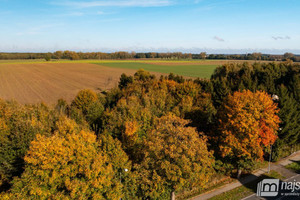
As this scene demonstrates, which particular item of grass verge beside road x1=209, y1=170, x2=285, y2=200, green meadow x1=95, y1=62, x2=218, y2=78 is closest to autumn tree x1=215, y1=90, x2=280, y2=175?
grass verge beside road x1=209, y1=170, x2=285, y2=200

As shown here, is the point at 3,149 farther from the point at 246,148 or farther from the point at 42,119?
the point at 246,148

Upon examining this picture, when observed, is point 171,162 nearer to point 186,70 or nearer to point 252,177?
point 252,177

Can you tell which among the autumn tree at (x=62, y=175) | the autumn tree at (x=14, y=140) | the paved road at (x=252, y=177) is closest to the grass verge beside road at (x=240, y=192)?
the paved road at (x=252, y=177)

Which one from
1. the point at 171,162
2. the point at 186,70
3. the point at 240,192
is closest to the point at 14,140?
the point at 171,162

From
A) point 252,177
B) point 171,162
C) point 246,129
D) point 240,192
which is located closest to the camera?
point 171,162

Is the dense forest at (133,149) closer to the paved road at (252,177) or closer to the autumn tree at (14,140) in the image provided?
the autumn tree at (14,140)

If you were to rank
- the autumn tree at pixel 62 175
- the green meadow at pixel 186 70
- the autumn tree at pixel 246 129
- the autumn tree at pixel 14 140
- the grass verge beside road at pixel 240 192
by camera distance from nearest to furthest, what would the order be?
the autumn tree at pixel 62 175
the autumn tree at pixel 14 140
the grass verge beside road at pixel 240 192
the autumn tree at pixel 246 129
the green meadow at pixel 186 70
